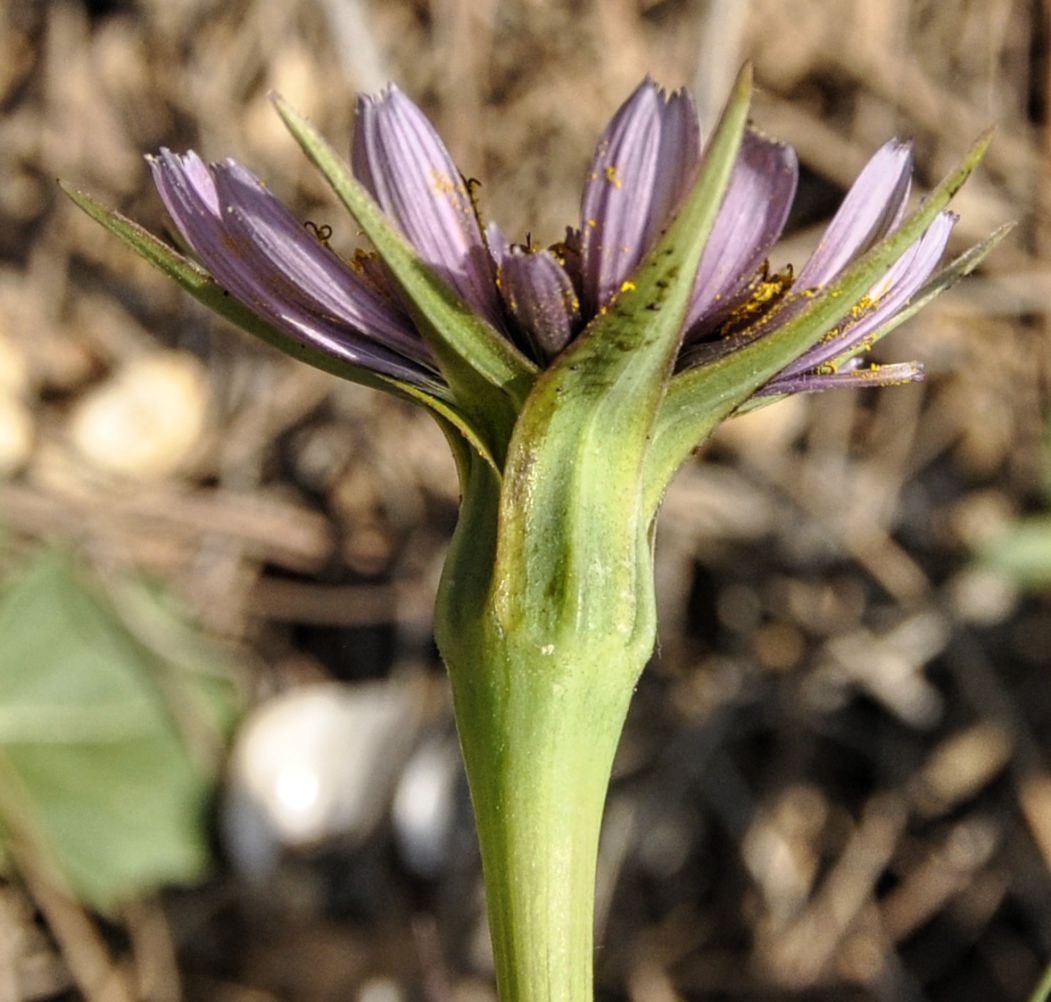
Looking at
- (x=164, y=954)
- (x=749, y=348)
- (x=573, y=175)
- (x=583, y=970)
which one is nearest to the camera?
(x=749, y=348)

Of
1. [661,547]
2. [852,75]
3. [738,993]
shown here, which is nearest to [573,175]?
[852,75]

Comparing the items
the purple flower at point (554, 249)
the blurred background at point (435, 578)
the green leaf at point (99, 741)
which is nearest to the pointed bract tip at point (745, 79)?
the purple flower at point (554, 249)

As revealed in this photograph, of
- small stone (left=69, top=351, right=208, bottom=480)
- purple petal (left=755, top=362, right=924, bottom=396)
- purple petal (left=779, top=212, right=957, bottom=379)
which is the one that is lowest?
purple petal (left=755, top=362, right=924, bottom=396)

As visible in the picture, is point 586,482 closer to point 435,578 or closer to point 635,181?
point 635,181

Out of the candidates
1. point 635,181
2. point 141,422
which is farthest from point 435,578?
point 635,181

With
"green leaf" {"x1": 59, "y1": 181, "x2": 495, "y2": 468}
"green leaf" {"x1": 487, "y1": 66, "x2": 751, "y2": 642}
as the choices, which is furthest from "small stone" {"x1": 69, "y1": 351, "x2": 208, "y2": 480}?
"green leaf" {"x1": 487, "y1": 66, "x2": 751, "y2": 642}

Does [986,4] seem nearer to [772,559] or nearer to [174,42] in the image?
[772,559]

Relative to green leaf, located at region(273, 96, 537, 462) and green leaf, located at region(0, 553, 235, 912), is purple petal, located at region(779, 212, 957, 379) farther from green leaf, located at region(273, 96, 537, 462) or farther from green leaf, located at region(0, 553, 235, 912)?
green leaf, located at region(0, 553, 235, 912)
